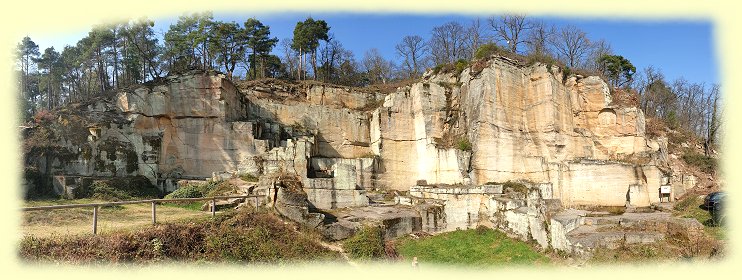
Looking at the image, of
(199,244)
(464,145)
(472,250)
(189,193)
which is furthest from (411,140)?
(199,244)

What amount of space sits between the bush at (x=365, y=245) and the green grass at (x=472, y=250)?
57.0 inches

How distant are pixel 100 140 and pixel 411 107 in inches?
763

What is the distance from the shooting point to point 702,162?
3014 cm

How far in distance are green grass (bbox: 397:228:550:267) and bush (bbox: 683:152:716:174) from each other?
19578mm

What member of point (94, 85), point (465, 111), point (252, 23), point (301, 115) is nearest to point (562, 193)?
point (465, 111)

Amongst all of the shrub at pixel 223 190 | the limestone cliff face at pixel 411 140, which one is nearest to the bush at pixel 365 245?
the limestone cliff face at pixel 411 140

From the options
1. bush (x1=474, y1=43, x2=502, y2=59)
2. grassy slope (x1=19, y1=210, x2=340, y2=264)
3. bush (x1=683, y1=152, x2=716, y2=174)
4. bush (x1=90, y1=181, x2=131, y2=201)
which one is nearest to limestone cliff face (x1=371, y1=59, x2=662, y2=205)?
bush (x1=474, y1=43, x2=502, y2=59)

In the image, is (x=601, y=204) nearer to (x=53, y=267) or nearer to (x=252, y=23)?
(x=53, y=267)

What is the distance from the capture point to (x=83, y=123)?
78.0 ft

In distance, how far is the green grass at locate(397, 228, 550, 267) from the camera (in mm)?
15734

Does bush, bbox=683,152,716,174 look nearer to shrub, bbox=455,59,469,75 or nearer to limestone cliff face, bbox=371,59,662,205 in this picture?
limestone cliff face, bbox=371,59,662,205

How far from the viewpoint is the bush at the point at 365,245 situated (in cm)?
1499

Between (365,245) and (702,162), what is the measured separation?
28.2 metres

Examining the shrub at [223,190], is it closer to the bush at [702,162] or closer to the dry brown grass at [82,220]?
the dry brown grass at [82,220]
